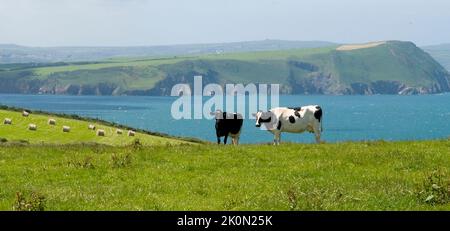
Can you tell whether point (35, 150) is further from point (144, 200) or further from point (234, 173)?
point (144, 200)

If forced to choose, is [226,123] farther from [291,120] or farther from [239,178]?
[239,178]

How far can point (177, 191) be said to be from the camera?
54.4ft

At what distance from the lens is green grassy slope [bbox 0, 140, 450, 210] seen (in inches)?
565

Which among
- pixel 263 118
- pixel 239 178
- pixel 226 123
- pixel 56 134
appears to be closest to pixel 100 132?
pixel 56 134

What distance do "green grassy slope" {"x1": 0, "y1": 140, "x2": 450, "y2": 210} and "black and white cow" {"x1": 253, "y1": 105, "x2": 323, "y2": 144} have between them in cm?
769

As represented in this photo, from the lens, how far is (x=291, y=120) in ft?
112

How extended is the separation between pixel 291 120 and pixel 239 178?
638 inches

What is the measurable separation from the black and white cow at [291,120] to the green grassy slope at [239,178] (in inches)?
303

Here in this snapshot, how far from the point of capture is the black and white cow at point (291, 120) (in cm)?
3412

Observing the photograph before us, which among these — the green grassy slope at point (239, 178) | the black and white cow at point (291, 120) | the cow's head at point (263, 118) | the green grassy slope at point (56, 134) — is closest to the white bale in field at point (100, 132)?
the green grassy slope at point (56, 134)

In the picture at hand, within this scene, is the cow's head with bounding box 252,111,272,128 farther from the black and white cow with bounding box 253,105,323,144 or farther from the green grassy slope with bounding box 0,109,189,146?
the green grassy slope with bounding box 0,109,189,146

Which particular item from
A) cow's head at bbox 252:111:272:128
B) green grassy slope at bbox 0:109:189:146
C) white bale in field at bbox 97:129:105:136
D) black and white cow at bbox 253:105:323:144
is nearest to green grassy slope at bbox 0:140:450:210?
black and white cow at bbox 253:105:323:144
